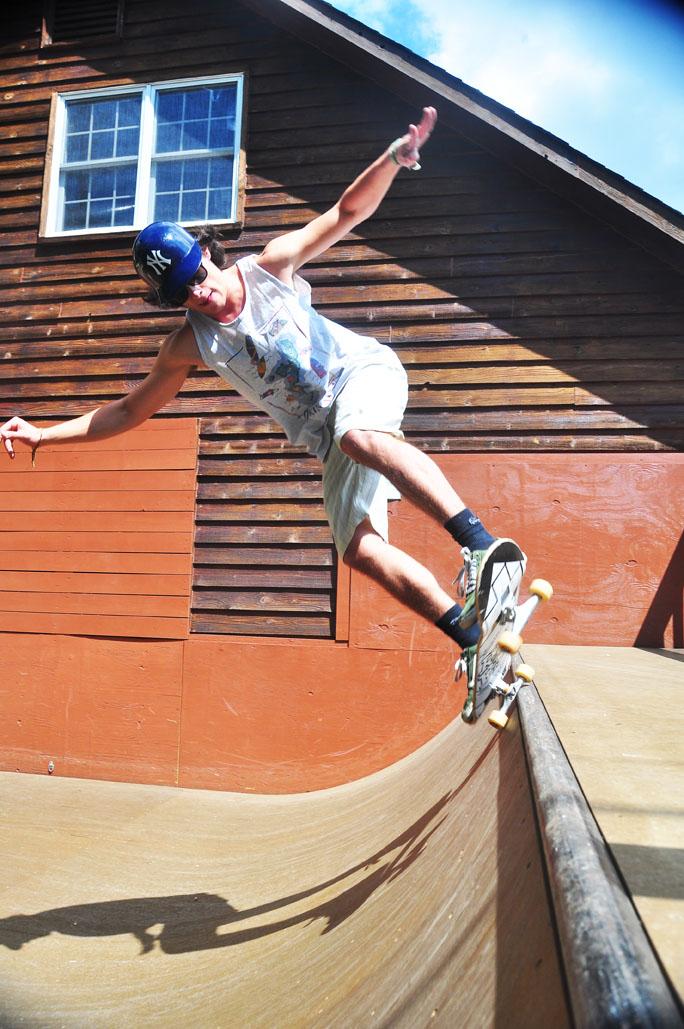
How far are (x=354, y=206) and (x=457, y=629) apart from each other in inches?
62.4

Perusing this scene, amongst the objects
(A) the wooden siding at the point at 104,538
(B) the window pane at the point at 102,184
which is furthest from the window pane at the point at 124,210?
(A) the wooden siding at the point at 104,538

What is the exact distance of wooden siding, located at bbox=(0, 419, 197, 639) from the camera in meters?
6.89

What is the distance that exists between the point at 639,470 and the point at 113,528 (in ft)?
14.3

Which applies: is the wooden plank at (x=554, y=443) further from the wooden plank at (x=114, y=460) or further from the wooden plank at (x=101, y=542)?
the wooden plank at (x=101, y=542)

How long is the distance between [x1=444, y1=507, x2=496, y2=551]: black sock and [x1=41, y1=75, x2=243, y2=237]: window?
551 cm

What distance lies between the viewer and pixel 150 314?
7332 mm

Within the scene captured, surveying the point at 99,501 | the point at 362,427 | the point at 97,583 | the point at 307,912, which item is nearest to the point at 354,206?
the point at 362,427

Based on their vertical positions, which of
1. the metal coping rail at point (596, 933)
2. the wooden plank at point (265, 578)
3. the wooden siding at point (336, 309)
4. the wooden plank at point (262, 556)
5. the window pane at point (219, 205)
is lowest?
the metal coping rail at point (596, 933)

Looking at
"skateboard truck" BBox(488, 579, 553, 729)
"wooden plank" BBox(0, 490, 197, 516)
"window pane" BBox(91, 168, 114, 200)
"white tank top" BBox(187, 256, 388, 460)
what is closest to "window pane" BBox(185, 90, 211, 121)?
"window pane" BBox(91, 168, 114, 200)

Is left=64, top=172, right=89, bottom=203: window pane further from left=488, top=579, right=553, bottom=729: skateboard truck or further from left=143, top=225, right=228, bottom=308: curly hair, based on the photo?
left=488, top=579, right=553, bottom=729: skateboard truck

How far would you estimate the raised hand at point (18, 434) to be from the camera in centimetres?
329

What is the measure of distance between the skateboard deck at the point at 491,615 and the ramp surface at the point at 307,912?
167 millimetres

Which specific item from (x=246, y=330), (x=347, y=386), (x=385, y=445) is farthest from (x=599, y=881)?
(x=246, y=330)

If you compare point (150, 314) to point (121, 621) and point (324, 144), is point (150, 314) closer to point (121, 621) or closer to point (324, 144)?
point (324, 144)
